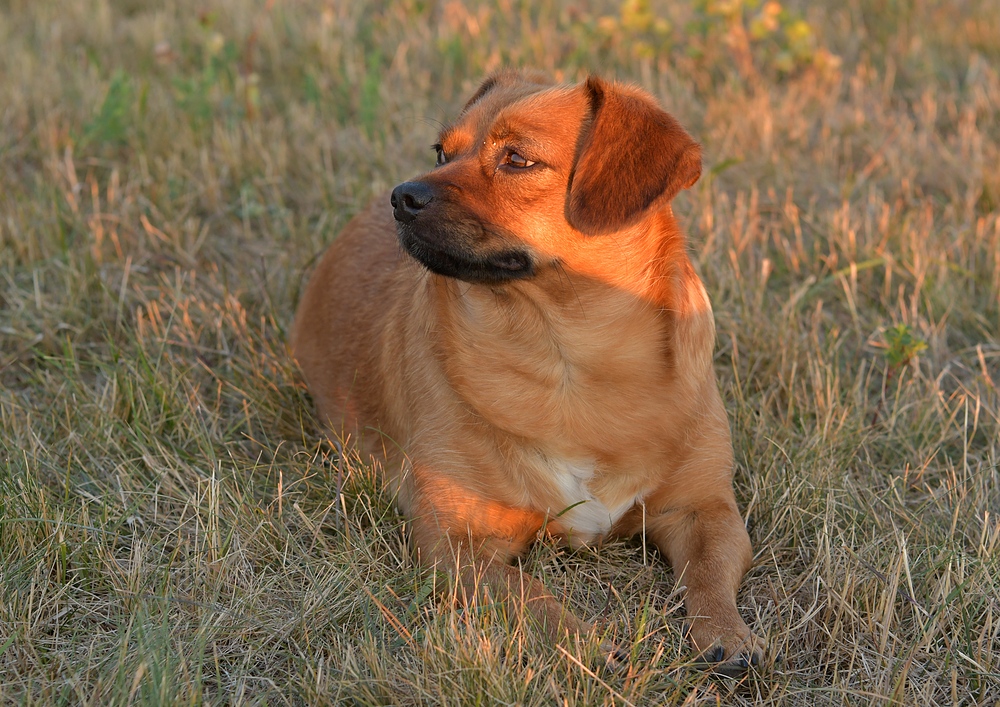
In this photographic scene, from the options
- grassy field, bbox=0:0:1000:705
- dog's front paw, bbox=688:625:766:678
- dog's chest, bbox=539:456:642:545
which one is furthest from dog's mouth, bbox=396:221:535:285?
dog's front paw, bbox=688:625:766:678

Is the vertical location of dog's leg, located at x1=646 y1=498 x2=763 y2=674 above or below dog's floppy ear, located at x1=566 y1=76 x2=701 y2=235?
below

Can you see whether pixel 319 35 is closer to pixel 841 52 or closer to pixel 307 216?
pixel 307 216

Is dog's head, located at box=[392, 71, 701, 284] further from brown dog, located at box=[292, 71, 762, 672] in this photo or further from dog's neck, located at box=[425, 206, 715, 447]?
dog's neck, located at box=[425, 206, 715, 447]

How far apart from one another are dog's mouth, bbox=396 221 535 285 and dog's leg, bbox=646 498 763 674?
944 millimetres

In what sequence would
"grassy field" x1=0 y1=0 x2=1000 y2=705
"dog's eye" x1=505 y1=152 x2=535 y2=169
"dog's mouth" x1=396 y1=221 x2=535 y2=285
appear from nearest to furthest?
"grassy field" x1=0 y1=0 x2=1000 y2=705 < "dog's mouth" x1=396 y1=221 x2=535 y2=285 < "dog's eye" x1=505 y1=152 x2=535 y2=169

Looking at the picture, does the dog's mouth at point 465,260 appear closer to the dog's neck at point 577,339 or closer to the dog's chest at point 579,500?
the dog's neck at point 577,339

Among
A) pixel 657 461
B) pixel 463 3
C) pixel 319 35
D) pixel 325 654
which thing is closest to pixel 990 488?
pixel 657 461

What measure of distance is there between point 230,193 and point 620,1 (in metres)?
4.00

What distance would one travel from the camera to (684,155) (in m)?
3.10

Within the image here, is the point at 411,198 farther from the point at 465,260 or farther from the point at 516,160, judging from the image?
the point at 516,160

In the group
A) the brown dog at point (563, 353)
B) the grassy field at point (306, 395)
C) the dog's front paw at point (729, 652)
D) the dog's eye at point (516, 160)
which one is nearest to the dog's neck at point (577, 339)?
the brown dog at point (563, 353)

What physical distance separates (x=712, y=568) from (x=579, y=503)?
44cm

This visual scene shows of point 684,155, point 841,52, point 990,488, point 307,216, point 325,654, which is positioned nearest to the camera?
point 325,654

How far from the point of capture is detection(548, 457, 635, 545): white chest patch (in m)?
3.23
